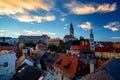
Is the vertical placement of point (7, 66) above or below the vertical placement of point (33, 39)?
below

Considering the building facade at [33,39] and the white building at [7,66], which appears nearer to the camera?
the white building at [7,66]

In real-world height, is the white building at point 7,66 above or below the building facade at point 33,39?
below

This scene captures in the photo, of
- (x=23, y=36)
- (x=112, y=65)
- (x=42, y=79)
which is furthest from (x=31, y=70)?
(x=23, y=36)

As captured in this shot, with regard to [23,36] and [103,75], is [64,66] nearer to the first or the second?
[103,75]

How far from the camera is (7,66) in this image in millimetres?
32125

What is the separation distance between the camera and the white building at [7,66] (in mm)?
30562

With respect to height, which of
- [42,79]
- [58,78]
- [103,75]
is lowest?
[58,78]

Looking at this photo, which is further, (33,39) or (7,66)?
(33,39)

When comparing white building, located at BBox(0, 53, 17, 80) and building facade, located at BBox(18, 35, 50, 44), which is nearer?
white building, located at BBox(0, 53, 17, 80)

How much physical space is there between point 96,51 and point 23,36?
106 metres

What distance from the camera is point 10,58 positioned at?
32.8m

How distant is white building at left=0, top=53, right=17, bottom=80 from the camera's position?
30562 mm

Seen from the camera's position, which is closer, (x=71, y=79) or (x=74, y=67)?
(x=71, y=79)

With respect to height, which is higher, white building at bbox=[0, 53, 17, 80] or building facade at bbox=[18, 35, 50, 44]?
building facade at bbox=[18, 35, 50, 44]
